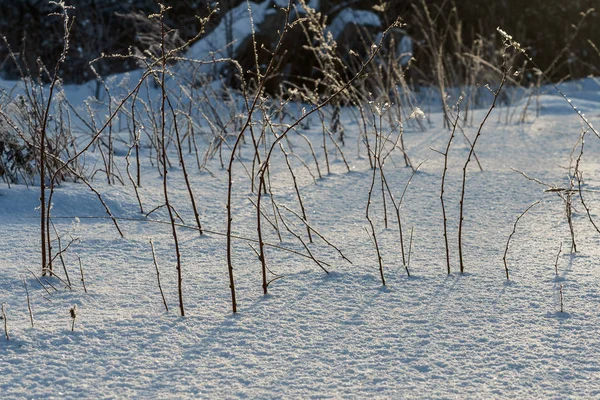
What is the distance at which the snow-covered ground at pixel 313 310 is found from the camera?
113 centimetres

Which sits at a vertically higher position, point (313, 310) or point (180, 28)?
point (180, 28)

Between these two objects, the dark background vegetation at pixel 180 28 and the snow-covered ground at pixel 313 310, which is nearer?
the snow-covered ground at pixel 313 310

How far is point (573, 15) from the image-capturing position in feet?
31.3

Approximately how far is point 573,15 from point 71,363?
976 cm

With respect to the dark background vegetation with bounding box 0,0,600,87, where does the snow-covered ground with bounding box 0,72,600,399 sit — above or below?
below

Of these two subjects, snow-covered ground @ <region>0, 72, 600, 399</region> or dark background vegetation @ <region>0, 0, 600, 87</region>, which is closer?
snow-covered ground @ <region>0, 72, 600, 399</region>

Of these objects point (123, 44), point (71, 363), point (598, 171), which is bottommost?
point (71, 363)

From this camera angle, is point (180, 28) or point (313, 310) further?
point (180, 28)

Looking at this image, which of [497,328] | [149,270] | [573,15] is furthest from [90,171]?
[573,15]

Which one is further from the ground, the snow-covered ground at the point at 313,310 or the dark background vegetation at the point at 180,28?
the dark background vegetation at the point at 180,28

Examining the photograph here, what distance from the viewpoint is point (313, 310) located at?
1420mm

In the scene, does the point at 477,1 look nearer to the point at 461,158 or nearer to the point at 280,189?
the point at 461,158

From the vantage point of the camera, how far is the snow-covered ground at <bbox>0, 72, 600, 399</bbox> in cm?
113

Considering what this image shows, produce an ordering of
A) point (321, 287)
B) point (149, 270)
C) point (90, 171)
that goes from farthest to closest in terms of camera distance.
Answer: point (90, 171) < point (149, 270) < point (321, 287)
